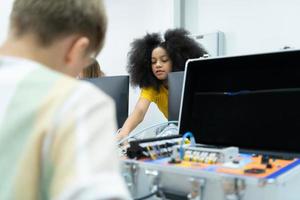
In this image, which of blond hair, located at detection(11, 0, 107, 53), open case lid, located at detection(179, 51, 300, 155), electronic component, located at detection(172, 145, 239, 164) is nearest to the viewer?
blond hair, located at detection(11, 0, 107, 53)

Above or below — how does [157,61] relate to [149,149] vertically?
above

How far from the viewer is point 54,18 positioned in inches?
20.0

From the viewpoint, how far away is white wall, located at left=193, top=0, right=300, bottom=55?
2.74 m

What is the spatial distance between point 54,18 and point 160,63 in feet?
5.47

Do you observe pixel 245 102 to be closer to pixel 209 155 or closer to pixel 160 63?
pixel 209 155

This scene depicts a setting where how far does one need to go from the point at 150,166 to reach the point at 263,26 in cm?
228

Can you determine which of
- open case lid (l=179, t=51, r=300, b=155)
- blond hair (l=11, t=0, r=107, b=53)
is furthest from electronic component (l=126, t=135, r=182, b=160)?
blond hair (l=11, t=0, r=107, b=53)

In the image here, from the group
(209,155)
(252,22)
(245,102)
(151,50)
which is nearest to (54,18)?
(209,155)

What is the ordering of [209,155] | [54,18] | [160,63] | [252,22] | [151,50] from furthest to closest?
[252,22], [151,50], [160,63], [209,155], [54,18]

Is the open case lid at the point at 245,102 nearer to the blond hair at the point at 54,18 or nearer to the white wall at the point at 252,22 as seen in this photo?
the blond hair at the point at 54,18

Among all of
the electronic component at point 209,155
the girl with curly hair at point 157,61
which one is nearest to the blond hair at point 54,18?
the electronic component at point 209,155

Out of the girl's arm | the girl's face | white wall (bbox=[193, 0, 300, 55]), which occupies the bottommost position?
the girl's arm

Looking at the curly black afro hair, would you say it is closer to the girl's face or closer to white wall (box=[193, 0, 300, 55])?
the girl's face

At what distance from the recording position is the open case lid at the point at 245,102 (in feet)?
3.32
